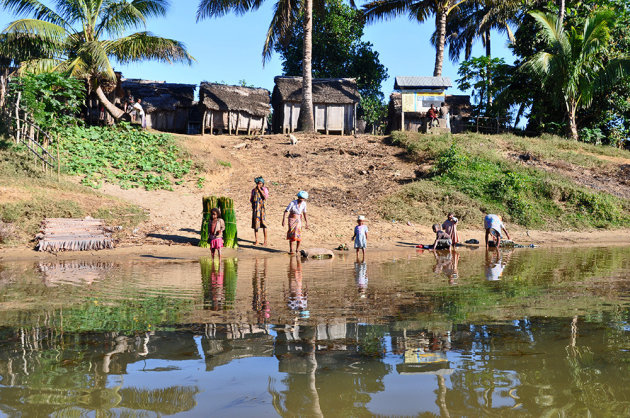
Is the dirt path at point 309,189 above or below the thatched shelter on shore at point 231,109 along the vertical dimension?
below

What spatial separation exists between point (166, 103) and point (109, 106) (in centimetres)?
592

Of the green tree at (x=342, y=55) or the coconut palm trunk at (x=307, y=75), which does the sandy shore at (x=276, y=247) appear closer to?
the coconut palm trunk at (x=307, y=75)

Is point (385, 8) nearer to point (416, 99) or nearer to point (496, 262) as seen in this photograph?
point (416, 99)

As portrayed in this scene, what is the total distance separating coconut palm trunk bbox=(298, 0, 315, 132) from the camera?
2553 cm

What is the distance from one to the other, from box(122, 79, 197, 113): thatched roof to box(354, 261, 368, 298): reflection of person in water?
21.7m

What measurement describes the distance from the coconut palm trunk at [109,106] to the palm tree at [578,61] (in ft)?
63.2

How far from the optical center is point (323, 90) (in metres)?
30.2

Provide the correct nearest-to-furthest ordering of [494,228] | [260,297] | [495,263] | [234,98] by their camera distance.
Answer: [260,297], [495,263], [494,228], [234,98]

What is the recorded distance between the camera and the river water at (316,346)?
9.69 ft

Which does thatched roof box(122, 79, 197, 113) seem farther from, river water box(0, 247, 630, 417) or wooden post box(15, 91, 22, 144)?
river water box(0, 247, 630, 417)

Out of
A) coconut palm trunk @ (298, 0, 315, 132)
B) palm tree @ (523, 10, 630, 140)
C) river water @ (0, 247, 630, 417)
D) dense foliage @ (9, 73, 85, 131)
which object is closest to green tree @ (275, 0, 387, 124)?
coconut palm trunk @ (298, 0, 315, 132)

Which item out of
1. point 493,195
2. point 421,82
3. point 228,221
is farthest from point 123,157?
point 421,82

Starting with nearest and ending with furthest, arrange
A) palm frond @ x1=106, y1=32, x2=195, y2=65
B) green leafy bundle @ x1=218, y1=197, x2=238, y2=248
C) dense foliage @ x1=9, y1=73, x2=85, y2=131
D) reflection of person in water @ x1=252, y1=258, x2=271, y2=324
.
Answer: reflection of person in water @ x1=252, y1=258, x2=271, y2=324, green leafy bundle @ x1=218, y1=197, x2=238, y2=248, dense foliage @ x1=9, y1=73, x2=85, y2=131, palm frond @ x1=106, y1=32, x2=195, y2=65

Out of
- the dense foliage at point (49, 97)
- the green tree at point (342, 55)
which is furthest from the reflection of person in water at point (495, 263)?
the green tree at point (342, 55)
